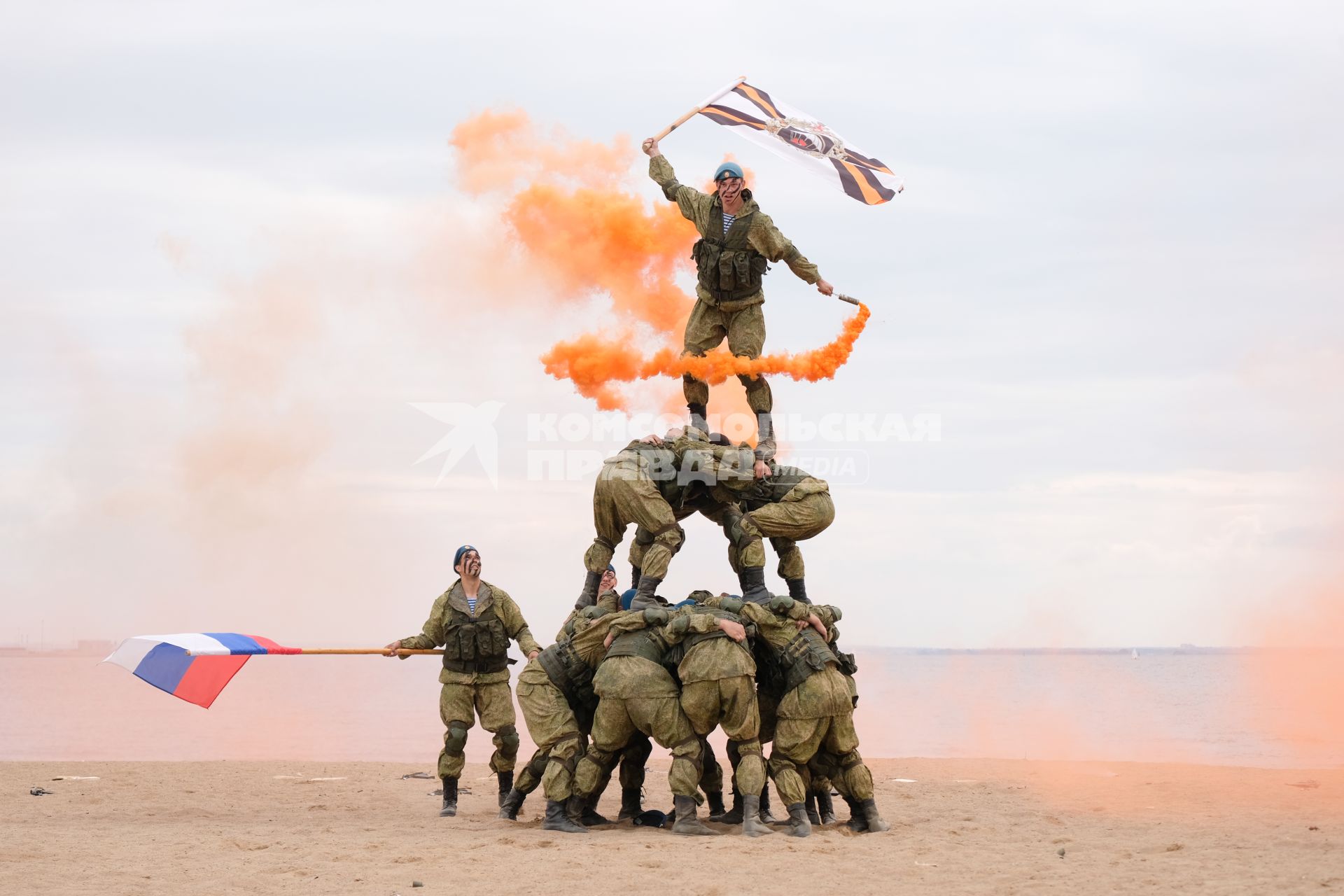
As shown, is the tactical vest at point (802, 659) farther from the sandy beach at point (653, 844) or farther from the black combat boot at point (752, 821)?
the sandy beach at point (653, 844)

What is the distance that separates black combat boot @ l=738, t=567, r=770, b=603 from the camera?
12328 mm

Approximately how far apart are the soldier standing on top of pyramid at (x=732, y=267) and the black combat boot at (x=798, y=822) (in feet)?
10.9

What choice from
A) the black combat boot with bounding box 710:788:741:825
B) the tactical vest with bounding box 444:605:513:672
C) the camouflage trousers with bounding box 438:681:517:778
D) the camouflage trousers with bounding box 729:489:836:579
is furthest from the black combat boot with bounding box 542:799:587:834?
the camouflage trousers with bounding box 729:489:836:579

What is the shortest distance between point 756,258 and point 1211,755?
19.5 meters

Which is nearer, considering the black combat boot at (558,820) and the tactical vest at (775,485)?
the black combat boot at (558,820)

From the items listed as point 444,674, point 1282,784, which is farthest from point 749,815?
point 1282,784

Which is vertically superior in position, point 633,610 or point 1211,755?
point 633,610

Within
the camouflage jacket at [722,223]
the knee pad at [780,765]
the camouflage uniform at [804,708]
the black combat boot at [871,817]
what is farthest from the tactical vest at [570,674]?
the camouflage jacket at [722,223]

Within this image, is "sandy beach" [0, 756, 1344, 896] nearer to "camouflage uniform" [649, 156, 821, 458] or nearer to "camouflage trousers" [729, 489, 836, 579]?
"camouflage trousers" [729, 489, 836, 579]

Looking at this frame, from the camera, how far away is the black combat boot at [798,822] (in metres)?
11.3

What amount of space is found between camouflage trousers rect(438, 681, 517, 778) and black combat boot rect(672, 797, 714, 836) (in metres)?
2.29

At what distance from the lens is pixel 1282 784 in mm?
16609

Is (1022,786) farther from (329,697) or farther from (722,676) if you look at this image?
(329,697)

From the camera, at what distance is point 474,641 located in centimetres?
1299
